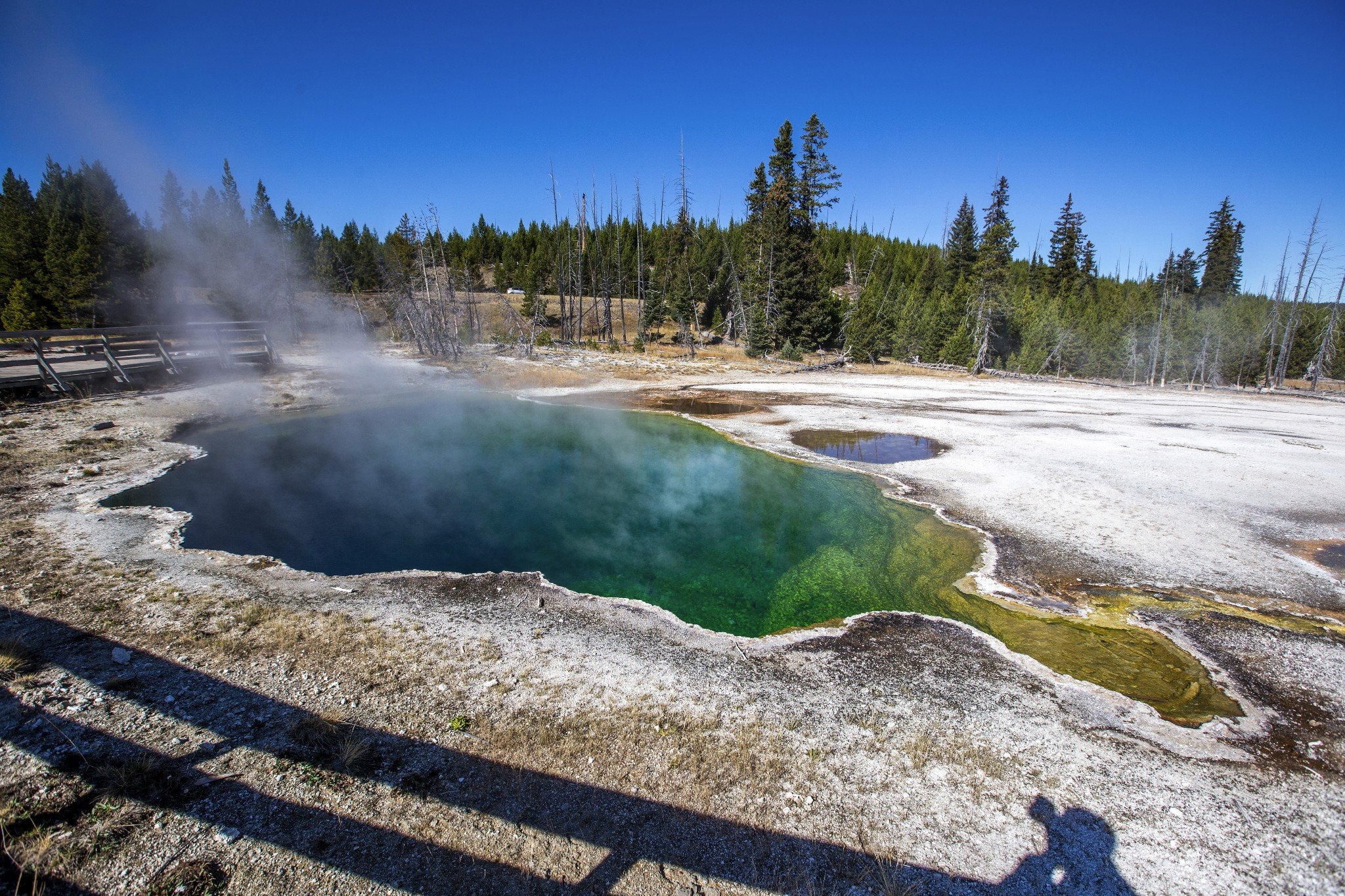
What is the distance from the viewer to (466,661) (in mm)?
4754

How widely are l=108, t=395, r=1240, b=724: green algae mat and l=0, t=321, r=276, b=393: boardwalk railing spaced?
5.15m

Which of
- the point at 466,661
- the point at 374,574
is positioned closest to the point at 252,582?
the point at 374,574

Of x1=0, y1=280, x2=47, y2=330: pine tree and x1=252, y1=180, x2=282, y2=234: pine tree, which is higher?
x1=252, y1=180, x2=282, y2=234: pine tree

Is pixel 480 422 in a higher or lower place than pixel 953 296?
lower

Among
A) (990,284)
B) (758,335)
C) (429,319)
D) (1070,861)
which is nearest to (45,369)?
(429,319)

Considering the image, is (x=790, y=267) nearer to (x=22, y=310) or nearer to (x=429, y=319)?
(x=429, y=319)

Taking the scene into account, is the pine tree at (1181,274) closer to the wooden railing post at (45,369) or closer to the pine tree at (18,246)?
the wooden railing post at (45,369)

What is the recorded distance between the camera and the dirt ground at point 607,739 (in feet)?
9.78

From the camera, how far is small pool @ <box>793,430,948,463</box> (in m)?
12.8

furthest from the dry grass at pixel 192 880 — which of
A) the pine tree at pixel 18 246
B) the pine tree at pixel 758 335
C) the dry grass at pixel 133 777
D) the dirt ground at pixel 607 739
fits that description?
the pine tree at pixel 18 246

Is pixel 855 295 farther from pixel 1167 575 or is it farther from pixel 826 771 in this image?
pixel 826 771

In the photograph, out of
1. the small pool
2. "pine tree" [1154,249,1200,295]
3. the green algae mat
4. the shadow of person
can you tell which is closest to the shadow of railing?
the shadow of person

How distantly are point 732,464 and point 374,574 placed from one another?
8.07 meters

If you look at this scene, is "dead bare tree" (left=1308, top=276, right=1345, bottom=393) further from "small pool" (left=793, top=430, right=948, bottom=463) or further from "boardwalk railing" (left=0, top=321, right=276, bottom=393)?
"boardwalk railing" (left=0, top=321, right=276, bottom=393)
